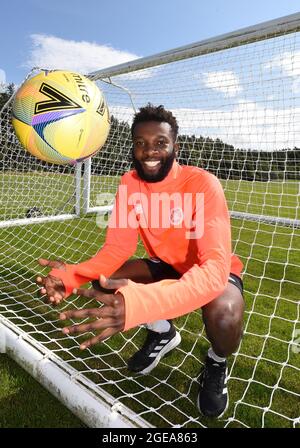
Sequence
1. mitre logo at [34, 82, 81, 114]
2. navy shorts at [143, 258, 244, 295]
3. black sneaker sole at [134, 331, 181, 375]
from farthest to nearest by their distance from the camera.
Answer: mitre logo at [34, 82, 81, 114]
navy shorts at [143, 258, 244, 295]
black sneaker sole at [134, 331, 181, 375]

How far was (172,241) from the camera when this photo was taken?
2295mm

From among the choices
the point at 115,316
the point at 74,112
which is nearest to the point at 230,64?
the point at 74,112

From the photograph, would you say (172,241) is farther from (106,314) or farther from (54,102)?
(54,102)

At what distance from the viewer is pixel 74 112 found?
272cm

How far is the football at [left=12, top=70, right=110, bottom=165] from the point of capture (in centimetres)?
271

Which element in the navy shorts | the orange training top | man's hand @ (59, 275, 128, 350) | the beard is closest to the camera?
man's hand @ (59, 275, 128, 350)

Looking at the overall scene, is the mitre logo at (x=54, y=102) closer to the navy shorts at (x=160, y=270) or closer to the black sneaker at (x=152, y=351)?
the navy shorts at (x=160, y=270)

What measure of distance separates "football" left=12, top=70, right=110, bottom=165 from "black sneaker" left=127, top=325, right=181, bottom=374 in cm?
148

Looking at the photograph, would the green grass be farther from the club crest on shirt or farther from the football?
the football

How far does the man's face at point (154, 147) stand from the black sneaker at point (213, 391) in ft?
3.65

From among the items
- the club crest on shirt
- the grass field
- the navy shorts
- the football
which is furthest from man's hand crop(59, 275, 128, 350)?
the football

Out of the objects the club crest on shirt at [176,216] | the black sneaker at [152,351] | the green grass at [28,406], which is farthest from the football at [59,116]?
the green grass at [28,406]

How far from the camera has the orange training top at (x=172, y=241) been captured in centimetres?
146

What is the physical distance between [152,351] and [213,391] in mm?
522
